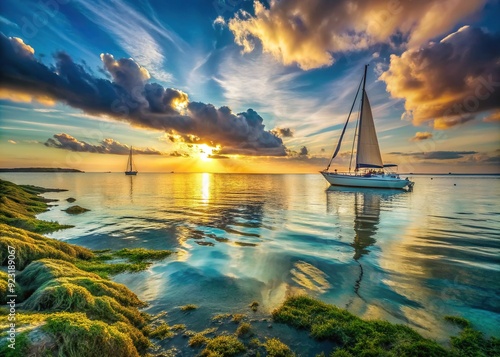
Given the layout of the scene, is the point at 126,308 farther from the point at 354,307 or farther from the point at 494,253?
the point at 494,253

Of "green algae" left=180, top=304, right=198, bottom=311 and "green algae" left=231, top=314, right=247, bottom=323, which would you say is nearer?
"green algae" left=231, top=314, right=247, bottom=323

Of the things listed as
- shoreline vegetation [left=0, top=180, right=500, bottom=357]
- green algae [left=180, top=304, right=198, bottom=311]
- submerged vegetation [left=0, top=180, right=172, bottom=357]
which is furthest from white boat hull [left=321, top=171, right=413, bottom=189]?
submerged vegetation [left=0, top=180, right=172, bottom=357]

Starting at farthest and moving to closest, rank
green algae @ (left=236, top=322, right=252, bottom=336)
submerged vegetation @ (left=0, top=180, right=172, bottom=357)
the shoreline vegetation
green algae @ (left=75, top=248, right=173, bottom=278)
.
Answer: green algae @ (left=75, top=248, right=173, bottom=278)
green algae @ (left=236, top=322, right=252, bottom=336)
the shoreline vegetation
submerged vegetation @ (left=0, top=180, right=172, bottom=357)

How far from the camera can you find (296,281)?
11195 millimetres

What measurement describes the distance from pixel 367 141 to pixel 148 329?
72.5 m

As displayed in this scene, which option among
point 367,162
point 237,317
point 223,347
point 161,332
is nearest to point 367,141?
point 367,162

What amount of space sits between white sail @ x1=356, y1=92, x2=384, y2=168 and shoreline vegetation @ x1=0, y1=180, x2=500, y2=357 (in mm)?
66965

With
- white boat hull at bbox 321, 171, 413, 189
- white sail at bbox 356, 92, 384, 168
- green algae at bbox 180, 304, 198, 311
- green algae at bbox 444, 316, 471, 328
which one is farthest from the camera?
white boat hull at bbox 321, 171, 413, 189

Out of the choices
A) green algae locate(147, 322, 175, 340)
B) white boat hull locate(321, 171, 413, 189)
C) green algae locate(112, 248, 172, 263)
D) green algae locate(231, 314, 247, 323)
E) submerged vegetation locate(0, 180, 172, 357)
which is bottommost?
green algae locate(112, 248, 172, 263)

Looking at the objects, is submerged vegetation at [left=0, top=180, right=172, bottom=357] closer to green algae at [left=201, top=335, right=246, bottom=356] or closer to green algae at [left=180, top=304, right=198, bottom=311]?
green algae at [left=180, top=304, right=198, bottom=311]

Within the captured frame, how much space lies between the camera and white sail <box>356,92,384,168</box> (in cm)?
6712

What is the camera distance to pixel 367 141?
6769 cm

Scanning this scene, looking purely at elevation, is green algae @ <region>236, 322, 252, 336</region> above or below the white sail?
below

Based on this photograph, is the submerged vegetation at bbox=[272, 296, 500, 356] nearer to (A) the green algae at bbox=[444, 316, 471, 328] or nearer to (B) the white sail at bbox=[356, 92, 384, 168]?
(A) the green algae at bbox=[444, 316, 471, 328]
